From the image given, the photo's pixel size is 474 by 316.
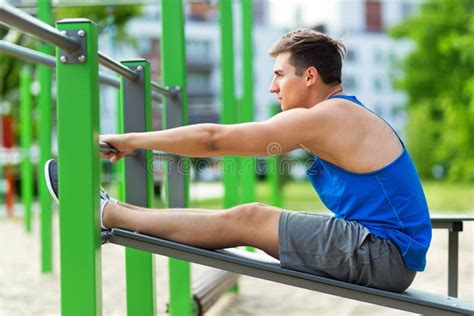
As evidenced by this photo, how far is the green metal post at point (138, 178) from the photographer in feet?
8.61

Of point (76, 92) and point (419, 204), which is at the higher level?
point (76, 92)

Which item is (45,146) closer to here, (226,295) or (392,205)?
(226,295)

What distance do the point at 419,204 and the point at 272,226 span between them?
0.50 m

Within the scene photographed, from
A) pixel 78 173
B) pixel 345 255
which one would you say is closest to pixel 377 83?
pixel 345 255

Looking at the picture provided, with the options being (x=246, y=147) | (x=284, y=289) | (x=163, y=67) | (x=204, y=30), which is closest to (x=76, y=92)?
(x=246, y=147)

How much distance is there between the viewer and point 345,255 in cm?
228

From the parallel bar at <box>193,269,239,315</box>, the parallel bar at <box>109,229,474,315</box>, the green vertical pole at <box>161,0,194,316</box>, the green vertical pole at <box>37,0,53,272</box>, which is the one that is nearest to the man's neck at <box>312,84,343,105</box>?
the parallel bar at <box>109,229,474,315</box>

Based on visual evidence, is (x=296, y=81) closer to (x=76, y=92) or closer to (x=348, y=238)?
(x=348, y=238)

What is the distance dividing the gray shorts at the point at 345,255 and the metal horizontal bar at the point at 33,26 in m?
0.95

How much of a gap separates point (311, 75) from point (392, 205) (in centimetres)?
54

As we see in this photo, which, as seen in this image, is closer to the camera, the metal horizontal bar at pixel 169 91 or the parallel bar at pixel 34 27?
the parallel bar at pixel 34 27

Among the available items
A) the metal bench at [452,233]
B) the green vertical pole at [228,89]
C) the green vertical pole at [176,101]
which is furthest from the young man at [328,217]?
the green vertical pole at [228,89]

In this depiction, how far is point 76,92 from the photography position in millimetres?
1920

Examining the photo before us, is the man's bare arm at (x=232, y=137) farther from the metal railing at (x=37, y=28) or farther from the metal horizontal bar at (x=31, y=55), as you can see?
the metal horizontal bar at (x=31, y=55)
